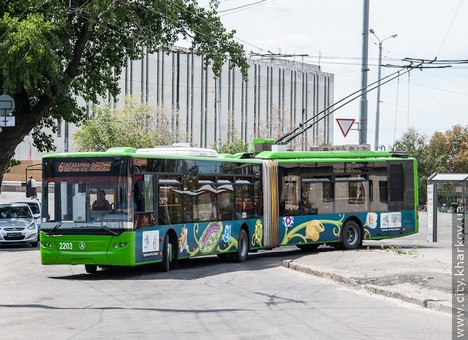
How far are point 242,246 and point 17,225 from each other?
12198 mm

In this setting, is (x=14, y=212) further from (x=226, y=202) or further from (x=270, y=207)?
(x=226, y=202)

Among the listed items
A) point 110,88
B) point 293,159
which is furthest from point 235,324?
point 110,88

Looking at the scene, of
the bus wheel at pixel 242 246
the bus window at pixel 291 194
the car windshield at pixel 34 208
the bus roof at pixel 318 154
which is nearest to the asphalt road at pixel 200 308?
the bus wheel at pixel 242 246

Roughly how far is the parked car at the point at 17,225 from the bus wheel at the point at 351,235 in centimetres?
1239

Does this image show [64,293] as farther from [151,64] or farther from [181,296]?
[151,64]

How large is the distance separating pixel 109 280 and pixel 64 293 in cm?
288

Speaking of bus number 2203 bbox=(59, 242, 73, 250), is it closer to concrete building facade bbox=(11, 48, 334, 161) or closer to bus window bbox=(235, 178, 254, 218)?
bus window bbox=(235, 178, 254, 218)

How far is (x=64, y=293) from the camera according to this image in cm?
1695

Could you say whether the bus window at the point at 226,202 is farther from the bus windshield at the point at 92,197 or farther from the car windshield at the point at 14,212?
the car windshield at the point at 14,212

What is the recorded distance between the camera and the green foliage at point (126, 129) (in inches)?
3012

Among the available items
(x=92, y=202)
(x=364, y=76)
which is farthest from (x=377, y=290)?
(x=364, y=76)

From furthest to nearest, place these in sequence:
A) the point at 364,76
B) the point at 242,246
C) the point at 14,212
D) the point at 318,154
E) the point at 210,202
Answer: the point at 14,212
the point at 364,76
the point at 318,154
the point at 242,246
the point at 210,202

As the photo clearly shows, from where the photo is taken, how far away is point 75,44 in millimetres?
33625

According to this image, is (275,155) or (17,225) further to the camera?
(17,225)
